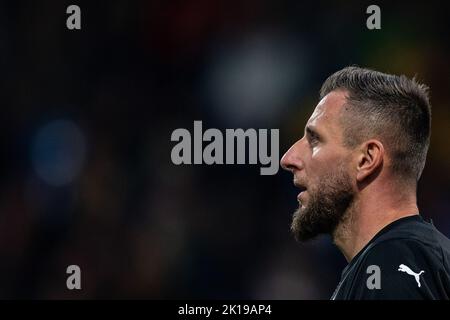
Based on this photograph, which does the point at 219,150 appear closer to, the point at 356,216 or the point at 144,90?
the point at 144,90

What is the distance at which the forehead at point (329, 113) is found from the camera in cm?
252

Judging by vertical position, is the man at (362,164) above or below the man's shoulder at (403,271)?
above

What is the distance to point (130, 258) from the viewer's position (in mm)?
5031

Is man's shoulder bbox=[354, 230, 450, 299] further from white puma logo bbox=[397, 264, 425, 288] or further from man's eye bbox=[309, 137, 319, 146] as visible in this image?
man's eye bbox=[309, 137, 319, 146]

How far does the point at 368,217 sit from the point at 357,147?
0.79 feet

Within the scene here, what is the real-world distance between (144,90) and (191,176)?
726 mm

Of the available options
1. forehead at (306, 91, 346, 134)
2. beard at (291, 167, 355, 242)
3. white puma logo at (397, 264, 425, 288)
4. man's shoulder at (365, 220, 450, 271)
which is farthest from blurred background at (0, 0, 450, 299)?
white puma logo at (397, 264, 425, 288)

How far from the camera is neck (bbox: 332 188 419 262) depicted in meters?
2.36

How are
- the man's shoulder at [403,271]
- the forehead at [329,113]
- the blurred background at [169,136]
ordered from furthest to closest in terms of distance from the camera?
the blurred background at [169,136] → the forehead at [329,113] → the man's shoulder at [403,271]

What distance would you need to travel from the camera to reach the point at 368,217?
7.79ft

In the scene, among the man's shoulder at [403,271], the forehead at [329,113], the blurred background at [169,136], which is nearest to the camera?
the man's shoulder at [403,271]

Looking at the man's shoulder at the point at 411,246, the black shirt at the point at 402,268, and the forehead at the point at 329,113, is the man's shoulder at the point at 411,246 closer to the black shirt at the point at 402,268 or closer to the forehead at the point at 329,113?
the black shirt at the point at 402,268

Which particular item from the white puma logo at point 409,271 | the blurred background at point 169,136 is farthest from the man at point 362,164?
the blurred background at point 169,136
